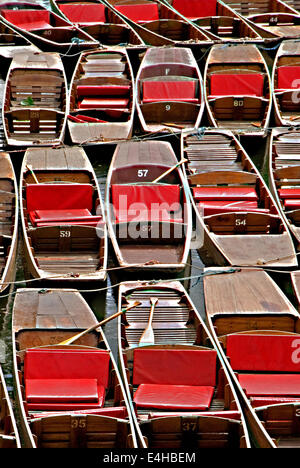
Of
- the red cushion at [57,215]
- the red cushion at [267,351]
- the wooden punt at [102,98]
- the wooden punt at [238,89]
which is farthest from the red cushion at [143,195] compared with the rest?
the red cushion at [267,351]

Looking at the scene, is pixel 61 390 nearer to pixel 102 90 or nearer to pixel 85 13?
pixel 102 90

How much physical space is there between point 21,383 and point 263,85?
10317 millimetres

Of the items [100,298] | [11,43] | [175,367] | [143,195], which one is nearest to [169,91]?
[11,43]

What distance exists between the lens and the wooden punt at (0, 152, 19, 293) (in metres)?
17.3

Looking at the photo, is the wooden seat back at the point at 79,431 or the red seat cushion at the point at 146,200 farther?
the red seat cushion at the point at 146,200

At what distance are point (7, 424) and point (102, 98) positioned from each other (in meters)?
10.2

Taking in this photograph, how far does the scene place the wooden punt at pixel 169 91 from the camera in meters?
22.2

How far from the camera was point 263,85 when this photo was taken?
23375 mm

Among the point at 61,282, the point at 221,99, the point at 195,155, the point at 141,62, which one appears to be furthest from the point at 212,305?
the point at 141,62

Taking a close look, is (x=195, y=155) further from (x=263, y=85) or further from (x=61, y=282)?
(x=61, y=282)

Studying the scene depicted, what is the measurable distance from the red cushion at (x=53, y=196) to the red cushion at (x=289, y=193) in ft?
10.9

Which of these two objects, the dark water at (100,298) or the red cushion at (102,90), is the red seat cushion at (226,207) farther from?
the red cushion at (102,90)

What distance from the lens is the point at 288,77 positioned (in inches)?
930
